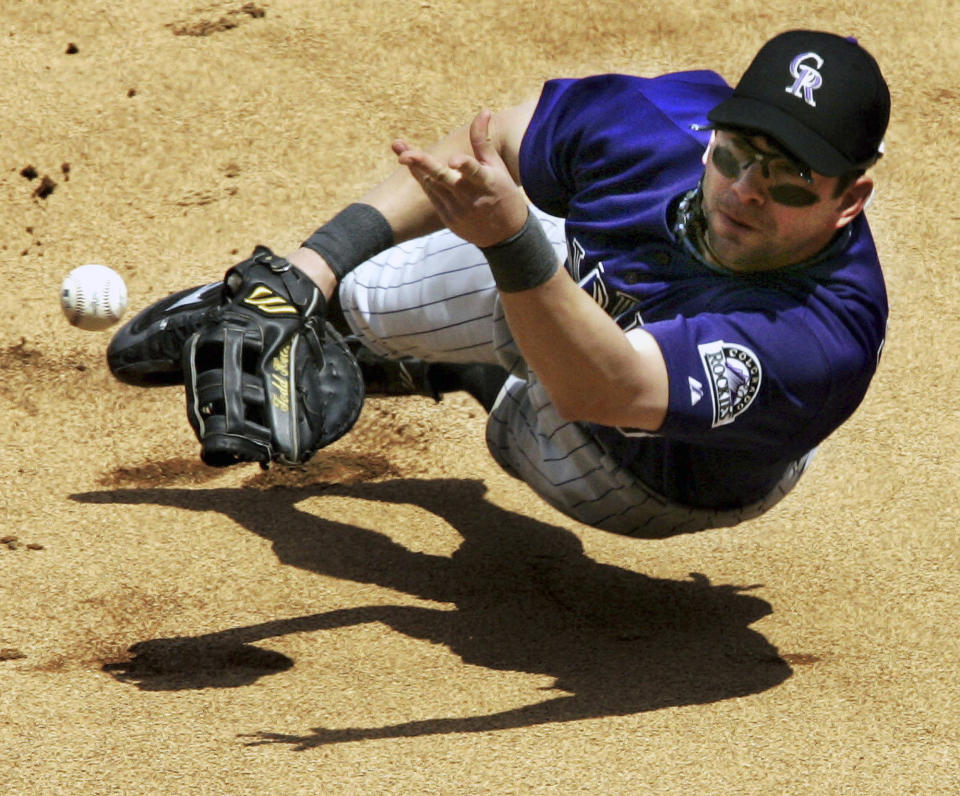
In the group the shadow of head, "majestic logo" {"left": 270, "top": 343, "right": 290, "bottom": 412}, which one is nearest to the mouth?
the shadow of head

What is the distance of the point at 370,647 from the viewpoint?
7.72 feet

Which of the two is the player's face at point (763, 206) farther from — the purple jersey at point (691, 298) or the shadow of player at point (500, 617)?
the shadow of player at point (500, 617)

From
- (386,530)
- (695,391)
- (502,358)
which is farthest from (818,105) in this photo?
(386,530)

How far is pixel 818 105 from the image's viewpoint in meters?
2.00

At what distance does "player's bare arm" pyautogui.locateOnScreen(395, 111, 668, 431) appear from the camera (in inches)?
68.2

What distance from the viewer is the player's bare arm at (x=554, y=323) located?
1.73 metres

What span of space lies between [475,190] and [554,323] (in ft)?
0.67

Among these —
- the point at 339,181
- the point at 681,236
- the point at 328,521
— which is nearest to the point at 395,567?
the point at 328,521

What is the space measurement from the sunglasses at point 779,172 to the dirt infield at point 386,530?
78 cm

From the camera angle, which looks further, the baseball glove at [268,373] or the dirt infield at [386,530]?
the baseball glove at [268,373]

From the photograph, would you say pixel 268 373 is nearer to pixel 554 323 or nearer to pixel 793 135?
pixel 554 323

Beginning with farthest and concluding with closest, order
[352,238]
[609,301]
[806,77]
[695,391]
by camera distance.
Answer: [352,238]
[609,301]
[806,77]
[695,391]

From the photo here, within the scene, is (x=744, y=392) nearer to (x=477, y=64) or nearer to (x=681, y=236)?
(x=681, y=236)

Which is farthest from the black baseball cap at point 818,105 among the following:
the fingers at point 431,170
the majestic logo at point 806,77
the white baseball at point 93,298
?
the white baseball at point 93,298
